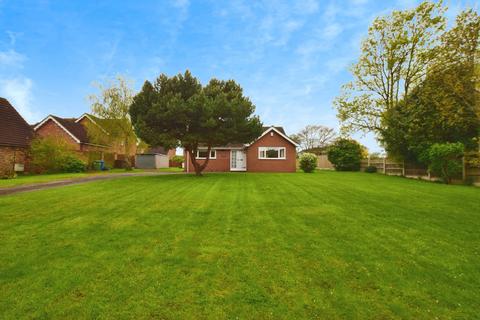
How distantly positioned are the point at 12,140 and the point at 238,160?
21.0 m

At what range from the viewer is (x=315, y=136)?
57531 millimetres

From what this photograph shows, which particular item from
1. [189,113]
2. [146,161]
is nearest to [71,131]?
[146,161]

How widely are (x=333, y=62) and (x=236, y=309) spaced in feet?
73.2

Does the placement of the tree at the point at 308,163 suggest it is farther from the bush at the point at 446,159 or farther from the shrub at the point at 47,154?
Result: the shrub at the point at 47,154

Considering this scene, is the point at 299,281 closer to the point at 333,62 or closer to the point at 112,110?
the point at 333,62

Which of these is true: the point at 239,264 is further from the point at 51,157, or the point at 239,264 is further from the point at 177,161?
the point at 177,161

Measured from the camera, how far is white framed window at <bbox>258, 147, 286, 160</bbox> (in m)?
26.9

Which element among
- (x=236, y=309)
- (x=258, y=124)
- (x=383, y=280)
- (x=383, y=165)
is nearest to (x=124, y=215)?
(x=236, y=309)

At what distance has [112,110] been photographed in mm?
28344

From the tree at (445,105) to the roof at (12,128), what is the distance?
104 ft

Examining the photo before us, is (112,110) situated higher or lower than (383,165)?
higher

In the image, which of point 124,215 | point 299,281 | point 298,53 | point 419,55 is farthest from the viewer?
point 419,55

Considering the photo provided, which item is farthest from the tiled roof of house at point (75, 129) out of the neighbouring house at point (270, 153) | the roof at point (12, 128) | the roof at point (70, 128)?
the neighbouring house at point (270, 153)

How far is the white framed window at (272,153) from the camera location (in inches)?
1059
